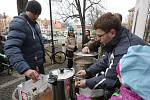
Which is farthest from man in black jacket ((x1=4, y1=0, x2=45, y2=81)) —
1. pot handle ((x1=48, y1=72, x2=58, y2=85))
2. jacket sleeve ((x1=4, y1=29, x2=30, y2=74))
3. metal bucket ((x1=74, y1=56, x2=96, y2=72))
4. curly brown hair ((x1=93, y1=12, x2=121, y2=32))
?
curly brown hair ((x1=93, y1=12, x2=121, y2=32))

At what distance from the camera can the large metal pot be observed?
2.45m

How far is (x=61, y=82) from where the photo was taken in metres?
2.48

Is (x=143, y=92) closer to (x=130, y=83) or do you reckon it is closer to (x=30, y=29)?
(x=130, y=83)

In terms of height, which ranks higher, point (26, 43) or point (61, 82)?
point (26, 43)

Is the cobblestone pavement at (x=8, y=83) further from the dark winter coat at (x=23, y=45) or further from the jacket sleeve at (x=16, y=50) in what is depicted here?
the jacket sleeve at (x=16, y=50)

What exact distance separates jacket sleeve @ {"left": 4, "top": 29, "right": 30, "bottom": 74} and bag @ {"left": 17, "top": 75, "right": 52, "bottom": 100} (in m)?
0.21

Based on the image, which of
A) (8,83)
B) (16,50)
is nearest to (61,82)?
(16,50)

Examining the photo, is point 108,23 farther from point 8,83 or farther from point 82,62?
point 8,83

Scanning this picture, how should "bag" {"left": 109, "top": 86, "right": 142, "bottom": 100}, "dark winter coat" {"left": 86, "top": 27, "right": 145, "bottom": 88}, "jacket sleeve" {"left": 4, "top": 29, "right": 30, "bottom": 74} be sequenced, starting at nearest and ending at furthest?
"bag" {"left": 109, "top": 86, "right": 142, "bottom": 100} → "dark winter coat" {"left": 86, "top": 27, "right": 145, "bottom": 88} → "jacket sleeve" {"left": 4, "top": 29, "right": 30, "bottom": 74}

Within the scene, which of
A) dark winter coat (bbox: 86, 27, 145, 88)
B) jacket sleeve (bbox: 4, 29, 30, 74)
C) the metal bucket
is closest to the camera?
dark winter coat (bbox: 86, 27, 145, 88)

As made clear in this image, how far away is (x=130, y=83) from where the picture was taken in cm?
167

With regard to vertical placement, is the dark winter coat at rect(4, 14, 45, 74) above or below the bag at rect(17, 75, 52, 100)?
above

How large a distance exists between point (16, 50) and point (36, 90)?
1.87 feet

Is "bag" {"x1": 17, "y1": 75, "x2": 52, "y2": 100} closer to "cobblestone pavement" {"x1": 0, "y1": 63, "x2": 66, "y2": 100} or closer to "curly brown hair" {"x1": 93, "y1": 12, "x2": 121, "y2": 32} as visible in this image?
"curly brown hair" {"x1": 93, "y1": 12, "x2": 121, "y2": 32}
